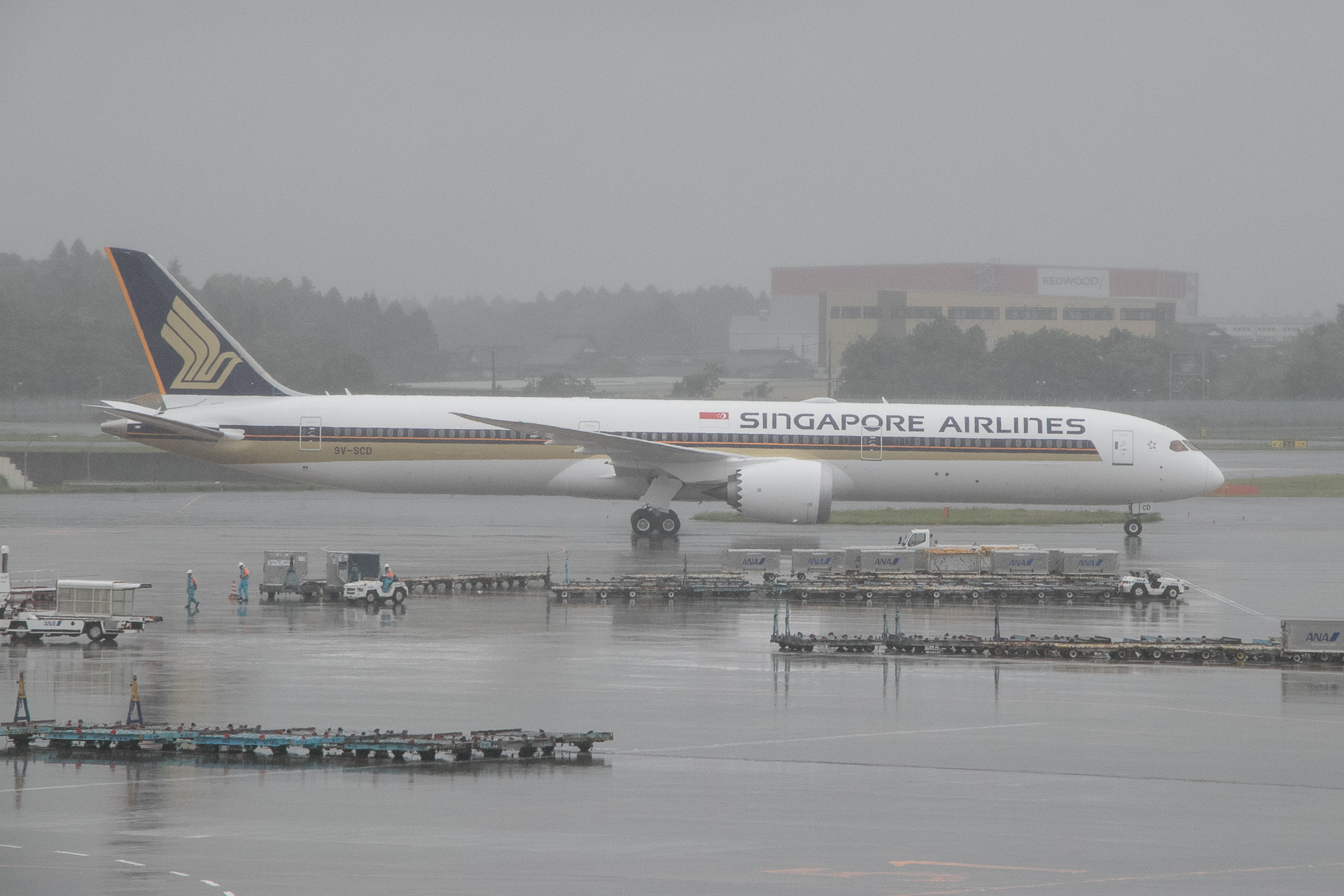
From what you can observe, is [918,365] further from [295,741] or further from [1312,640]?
[295,741]

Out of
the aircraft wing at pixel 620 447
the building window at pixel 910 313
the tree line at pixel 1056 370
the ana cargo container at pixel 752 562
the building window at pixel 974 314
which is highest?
the building window at pixel 974 314

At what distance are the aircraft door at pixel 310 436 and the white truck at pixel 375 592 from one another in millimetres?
14431

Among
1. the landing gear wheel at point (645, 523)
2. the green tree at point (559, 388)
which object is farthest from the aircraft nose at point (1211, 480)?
the green tree at point (559, 388)

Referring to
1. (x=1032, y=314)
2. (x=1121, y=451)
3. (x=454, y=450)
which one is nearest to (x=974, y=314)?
(x=1032, y=314)

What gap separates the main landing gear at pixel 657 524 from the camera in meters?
40.5

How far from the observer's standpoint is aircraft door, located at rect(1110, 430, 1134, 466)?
42312mm

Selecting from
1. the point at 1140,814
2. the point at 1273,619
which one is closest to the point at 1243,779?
the point at 1140,814

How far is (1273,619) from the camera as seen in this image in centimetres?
2603

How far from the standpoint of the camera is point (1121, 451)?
1667 inches

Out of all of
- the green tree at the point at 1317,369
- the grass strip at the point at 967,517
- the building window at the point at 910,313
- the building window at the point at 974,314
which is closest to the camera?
the grass strip at the point at 967,517

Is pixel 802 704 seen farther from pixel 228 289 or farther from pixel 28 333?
pixel 228 289

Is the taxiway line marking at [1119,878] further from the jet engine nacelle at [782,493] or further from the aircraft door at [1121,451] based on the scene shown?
the aircraft door at [1121,451]

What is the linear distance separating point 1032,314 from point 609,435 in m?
141

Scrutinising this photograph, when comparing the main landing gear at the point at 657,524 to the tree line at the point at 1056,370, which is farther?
the tree line at the point at 1056,370
